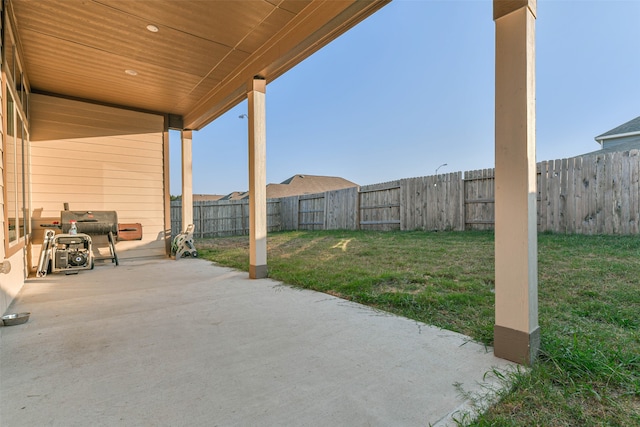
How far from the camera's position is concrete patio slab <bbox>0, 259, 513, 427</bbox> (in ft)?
4.11

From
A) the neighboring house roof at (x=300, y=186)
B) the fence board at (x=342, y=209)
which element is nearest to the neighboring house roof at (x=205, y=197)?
the neighboring house roof at (x=300, y=186)

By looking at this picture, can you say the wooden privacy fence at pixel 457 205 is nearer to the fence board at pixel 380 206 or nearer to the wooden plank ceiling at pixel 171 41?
the fence board at pixel 380 206

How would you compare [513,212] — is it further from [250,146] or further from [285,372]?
[250,146]

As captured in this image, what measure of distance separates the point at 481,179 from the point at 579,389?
6.44 metres

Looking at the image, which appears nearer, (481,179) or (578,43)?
(481,179)

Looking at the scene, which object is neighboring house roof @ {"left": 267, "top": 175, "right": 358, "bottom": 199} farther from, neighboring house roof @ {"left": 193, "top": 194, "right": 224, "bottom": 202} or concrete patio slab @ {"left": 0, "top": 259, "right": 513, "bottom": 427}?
concrete patio slab @ {"left": 0, "top": 259, "right": 513, "bottom": 427}

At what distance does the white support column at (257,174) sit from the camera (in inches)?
158

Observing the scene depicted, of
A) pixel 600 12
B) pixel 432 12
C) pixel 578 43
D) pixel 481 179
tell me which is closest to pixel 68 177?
pixel 481 179

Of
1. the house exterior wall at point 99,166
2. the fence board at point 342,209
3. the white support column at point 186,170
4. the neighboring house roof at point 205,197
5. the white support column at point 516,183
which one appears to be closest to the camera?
the white support column at point 516,183

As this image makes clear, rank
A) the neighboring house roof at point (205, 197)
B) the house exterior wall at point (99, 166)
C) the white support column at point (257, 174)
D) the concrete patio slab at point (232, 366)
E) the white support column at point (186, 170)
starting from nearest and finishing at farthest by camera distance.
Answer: the concrete patio slab at point (232, 366) < the white support column at point (257, 174) < the house exterior wall at point (99, 166) < the white support column at point (186, 170) < the neighboring house roof at point (205, 197)

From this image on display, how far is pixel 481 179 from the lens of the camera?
23.1 ft

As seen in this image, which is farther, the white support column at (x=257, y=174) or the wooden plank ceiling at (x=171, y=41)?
the white support column at (x=257, y=174)

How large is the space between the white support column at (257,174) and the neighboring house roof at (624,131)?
1467 centimetres

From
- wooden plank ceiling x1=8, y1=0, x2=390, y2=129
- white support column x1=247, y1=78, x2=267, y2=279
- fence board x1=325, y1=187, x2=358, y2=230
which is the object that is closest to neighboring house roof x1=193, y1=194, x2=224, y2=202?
fence board x1=325, y1=187, x2=358, y2=230
